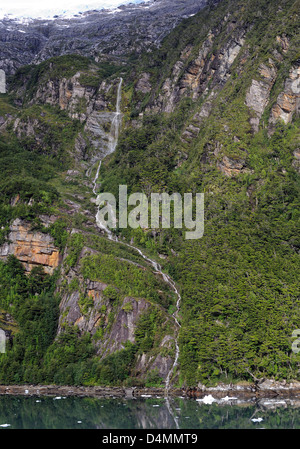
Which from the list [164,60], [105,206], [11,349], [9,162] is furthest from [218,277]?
[164,60]

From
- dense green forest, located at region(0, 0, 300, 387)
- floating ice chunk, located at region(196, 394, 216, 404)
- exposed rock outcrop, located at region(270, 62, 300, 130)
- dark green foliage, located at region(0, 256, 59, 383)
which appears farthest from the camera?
exposed rock outcrop, located at region(270, 62, 300, 130)

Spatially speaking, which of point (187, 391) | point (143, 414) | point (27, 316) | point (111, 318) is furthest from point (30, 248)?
point (143, 414)

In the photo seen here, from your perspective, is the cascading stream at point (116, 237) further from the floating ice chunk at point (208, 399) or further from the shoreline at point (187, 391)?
the floating ice chunk at point (208, 399)

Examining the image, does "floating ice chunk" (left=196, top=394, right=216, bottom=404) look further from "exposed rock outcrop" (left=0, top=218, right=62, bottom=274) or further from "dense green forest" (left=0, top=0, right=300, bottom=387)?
"exposed rock outcrop" (left=0, top=218, right=62, bottom=274)

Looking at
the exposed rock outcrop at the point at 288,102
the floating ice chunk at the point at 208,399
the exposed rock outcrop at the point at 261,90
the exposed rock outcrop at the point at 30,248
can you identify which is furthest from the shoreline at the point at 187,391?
the exposed rock outcrop at the point at 261,90

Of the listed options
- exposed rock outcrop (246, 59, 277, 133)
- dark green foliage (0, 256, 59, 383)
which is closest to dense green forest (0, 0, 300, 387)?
dark green foliage (0, 256, 59, 383)

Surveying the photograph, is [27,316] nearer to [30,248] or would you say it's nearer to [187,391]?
[30,248]
